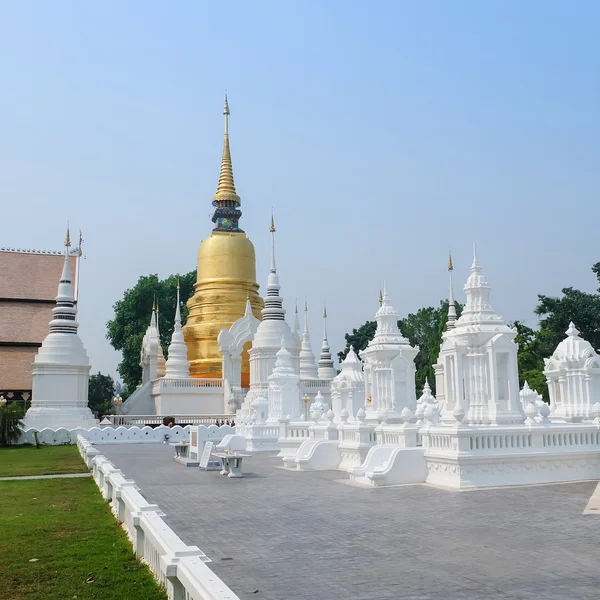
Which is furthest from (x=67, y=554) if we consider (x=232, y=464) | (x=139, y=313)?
(x=139, y=313)

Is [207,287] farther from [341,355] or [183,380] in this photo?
[341,355]

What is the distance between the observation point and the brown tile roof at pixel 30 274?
4266 cm

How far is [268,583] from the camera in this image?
238 inches

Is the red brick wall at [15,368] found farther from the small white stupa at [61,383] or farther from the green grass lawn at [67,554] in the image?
the green grass lawn at [67,554]

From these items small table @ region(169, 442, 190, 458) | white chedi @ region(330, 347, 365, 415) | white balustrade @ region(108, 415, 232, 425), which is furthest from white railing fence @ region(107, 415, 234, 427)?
small table @ region(169, 442, 190, 458)

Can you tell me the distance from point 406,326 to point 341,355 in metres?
10.6

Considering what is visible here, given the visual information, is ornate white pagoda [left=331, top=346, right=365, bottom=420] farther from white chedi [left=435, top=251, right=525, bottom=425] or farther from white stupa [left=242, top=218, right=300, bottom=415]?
white chedi [left=435, top=251, right=525, bottom=425]

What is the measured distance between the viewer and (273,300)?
36.3 m

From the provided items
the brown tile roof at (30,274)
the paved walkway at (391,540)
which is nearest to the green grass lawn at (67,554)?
the paved walkway at (391,540)

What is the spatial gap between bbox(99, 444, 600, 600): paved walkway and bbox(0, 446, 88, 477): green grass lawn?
5528 mm

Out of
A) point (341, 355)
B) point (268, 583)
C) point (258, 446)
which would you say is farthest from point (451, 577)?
point (341, 355)

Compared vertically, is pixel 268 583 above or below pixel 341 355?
below

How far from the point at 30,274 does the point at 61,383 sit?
13.6m

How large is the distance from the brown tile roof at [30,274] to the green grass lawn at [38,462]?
17.0m
